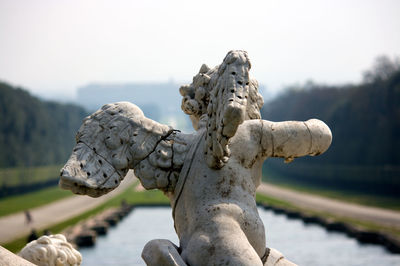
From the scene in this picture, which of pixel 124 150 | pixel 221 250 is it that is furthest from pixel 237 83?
pixel 221 250

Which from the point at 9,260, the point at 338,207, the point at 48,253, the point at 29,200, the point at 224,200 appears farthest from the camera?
the point at 29,200

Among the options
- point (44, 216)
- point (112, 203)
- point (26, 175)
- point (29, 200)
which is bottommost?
point (112, 203)

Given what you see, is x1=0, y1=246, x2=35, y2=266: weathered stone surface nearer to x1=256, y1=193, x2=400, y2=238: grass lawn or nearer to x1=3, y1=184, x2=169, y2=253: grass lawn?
x1=3, y1=184, x2=169, y2=253: grass lawn

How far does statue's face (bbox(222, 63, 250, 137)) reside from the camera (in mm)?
3441

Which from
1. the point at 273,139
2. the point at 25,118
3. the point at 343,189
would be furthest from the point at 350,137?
the point at 273,139

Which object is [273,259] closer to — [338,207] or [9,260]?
[9,260]

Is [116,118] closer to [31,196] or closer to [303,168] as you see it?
[31,196]

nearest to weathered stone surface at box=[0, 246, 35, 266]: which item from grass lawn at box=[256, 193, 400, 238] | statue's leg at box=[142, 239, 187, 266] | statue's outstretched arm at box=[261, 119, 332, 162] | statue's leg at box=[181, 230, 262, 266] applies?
statue's leg at box=[142, 239, 187, 266]

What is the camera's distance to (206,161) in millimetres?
3771

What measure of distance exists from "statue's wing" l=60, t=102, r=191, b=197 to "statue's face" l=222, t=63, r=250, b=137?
0.51 meters

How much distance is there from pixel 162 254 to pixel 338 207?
31.2 metres

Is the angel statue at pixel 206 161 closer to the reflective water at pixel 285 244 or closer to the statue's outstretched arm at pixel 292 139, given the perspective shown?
the statue's outstretched arm at pixel 292 139

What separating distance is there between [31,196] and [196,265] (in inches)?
1450

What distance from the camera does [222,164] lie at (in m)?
3.74
